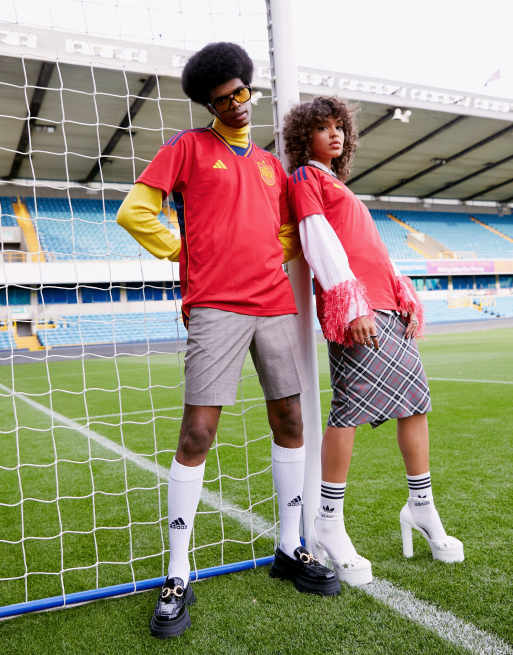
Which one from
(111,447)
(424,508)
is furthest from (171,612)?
(111,447)

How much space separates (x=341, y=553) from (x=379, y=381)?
0.59 metres

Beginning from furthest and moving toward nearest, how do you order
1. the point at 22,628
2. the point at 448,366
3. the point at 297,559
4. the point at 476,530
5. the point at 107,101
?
the point at 107,101, the point at 448,366, the point at 476,530, the point at 297,559, the point at 22,628

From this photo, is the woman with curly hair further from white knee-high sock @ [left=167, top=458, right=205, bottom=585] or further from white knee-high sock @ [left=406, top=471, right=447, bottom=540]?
white knee-high sock @ [left=167, top=458, right=205, bottom=585]

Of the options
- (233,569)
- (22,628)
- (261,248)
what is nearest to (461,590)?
(233,569)

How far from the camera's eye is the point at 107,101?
15.8m

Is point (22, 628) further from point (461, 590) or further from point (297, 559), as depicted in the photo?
point (461, 590)

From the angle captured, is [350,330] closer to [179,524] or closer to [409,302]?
[409,302]

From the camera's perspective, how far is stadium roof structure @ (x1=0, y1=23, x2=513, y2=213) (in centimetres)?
1377

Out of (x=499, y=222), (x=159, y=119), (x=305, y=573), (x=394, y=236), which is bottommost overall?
(x=305, y=573)

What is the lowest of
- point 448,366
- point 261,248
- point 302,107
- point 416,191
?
point 448,366

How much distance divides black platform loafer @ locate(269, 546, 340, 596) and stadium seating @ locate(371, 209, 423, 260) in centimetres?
2748

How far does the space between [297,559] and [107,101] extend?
1617cm

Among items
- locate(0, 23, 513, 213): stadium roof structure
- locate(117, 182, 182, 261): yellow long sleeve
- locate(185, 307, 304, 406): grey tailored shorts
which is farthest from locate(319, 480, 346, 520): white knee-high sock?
locate(0, 23, 513, 213): stadium roof structure

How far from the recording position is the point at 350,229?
6.47 ft
